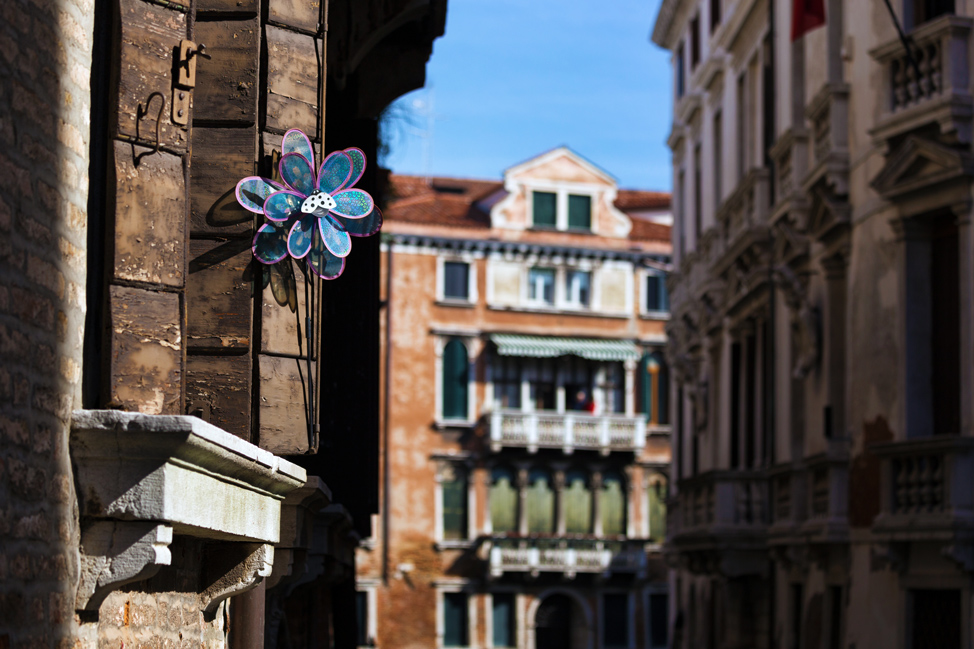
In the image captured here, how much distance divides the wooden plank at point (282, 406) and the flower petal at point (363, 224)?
0.75 meters

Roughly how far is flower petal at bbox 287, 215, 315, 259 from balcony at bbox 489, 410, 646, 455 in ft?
104

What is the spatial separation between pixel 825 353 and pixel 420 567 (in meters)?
23.0

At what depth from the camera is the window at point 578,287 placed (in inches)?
1631

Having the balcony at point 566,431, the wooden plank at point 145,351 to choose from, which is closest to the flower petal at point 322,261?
the wooden plank at point 145,351

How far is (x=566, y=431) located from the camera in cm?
3953

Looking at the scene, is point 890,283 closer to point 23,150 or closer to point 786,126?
point 786,126

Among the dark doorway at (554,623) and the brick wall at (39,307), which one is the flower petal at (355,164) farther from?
the dark doorway at (554,623)

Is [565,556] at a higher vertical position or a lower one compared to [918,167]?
lower

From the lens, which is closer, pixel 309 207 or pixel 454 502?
pixel 309 207

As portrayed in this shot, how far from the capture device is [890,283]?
1513 centimetres

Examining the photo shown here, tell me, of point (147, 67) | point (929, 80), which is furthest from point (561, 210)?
point (147, 67)

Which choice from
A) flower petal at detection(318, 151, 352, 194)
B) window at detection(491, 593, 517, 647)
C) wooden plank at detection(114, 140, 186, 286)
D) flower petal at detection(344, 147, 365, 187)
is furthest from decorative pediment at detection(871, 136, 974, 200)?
window at detection(491, 593, 517, 647)

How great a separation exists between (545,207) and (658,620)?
1219 centimetres

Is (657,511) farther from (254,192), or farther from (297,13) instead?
(254,192)
